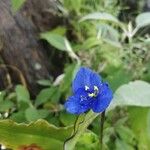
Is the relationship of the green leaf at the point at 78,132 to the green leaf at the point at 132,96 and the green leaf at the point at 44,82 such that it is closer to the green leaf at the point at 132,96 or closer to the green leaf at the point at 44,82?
the green leaf at the point at 132,96

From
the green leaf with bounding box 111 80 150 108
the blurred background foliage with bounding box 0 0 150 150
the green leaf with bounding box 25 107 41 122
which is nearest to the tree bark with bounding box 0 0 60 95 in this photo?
the blurred background foliage with bounding box 0 0 150 150

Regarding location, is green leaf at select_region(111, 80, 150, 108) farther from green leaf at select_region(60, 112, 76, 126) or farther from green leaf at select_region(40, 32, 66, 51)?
green leaf at select_region(40, 32, 66, 51)

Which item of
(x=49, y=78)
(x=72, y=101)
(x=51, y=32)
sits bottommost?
(x=49, y=78)

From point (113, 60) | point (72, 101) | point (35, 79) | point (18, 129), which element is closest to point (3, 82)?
point (35, 79)

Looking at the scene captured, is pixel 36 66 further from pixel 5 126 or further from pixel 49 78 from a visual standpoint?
pixel 5 126

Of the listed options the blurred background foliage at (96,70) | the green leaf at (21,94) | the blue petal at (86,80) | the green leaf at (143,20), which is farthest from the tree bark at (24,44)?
the blue petal at (86,80)

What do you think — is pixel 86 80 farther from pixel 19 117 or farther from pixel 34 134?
pixel 19 117
